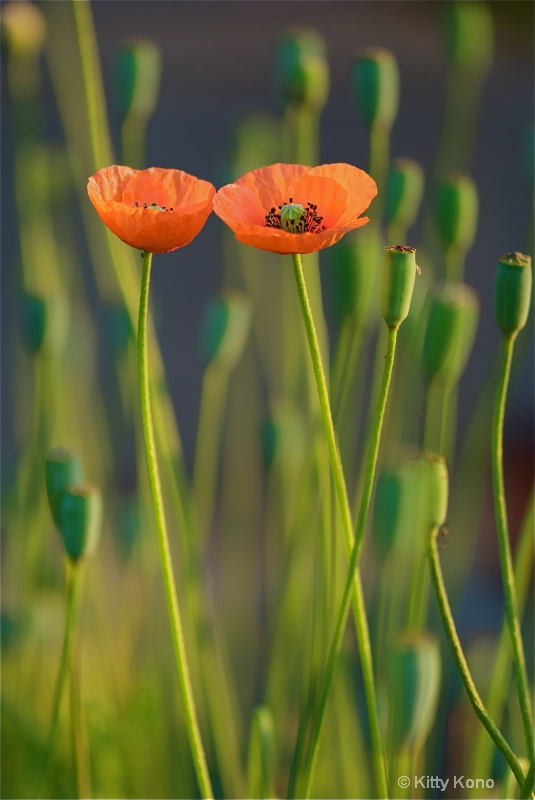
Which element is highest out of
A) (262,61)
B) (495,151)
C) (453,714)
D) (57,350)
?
(262,61)

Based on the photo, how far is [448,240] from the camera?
0.54 meters

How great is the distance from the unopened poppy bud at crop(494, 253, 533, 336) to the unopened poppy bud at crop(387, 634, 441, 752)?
0.41 ft

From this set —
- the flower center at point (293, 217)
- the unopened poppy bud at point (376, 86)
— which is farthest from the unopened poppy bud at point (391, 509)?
the unopened poppy bud at point (376, 86)

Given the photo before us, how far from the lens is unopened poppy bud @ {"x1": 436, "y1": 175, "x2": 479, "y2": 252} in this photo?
20.8 inches

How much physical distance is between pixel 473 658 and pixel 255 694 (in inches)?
7.1

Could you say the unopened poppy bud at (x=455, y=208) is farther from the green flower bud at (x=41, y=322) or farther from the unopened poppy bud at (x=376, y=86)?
the green flower bud at (x=41, y=322)

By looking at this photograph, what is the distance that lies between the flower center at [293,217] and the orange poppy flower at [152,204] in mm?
34

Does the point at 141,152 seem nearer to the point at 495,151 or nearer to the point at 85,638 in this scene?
the point at 495,151

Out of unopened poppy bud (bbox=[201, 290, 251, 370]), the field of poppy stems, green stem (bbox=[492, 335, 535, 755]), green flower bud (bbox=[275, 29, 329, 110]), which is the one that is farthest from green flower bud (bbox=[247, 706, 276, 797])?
green flower bud (bbox=[275, 29, 329, 110])

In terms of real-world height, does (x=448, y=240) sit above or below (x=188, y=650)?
above

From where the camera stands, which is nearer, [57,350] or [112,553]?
[57,350]

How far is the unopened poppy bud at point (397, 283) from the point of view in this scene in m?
0.35

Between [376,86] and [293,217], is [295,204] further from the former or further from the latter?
[376,86]

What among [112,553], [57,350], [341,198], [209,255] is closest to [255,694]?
[112,553]
